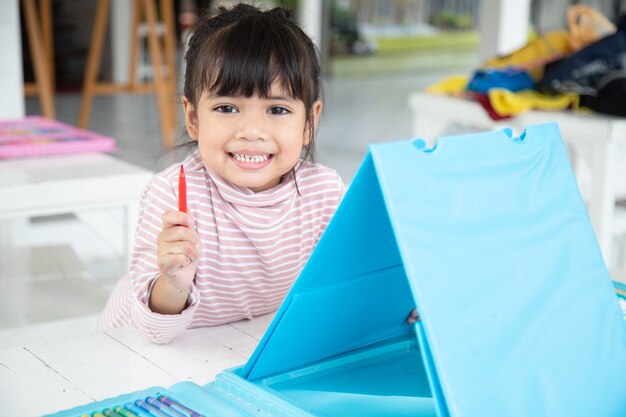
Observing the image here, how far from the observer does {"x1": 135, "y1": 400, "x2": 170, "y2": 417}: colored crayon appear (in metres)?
0.72

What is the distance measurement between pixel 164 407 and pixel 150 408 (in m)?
0.01

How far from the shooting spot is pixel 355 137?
496 cm

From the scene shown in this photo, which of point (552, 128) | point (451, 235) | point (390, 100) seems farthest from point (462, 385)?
point (390, 100)

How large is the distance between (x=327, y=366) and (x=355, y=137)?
163 inches

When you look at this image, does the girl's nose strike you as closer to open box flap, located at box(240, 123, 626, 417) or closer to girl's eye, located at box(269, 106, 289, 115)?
girl's eye, located at box(269, 106, 289, 115)

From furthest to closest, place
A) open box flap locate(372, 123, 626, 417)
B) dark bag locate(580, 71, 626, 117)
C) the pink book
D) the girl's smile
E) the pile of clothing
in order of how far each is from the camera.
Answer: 1. the pile of clothing
2. dark bag locate(580, 71, 626, 117)
3. the pink book
4. the girl's smile
5. open box flap locate(372, 123, 626, 417)

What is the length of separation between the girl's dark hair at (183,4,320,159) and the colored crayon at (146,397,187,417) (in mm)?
393

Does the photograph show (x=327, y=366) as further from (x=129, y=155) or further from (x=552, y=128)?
(x=129, y=155)

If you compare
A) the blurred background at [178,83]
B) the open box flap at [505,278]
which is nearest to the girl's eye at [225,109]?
the blurred background at [178,83]

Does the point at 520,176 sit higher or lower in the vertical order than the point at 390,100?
higher

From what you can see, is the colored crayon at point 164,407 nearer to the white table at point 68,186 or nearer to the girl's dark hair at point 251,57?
the girl's dark hair at point 251,57

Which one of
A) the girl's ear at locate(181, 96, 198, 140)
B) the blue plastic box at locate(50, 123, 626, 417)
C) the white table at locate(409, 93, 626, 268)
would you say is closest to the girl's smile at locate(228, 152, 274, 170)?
the girl's ear at locate(181, 96, 198, 140)

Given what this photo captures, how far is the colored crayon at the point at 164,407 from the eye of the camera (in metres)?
0.72

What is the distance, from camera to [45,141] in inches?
81.7
